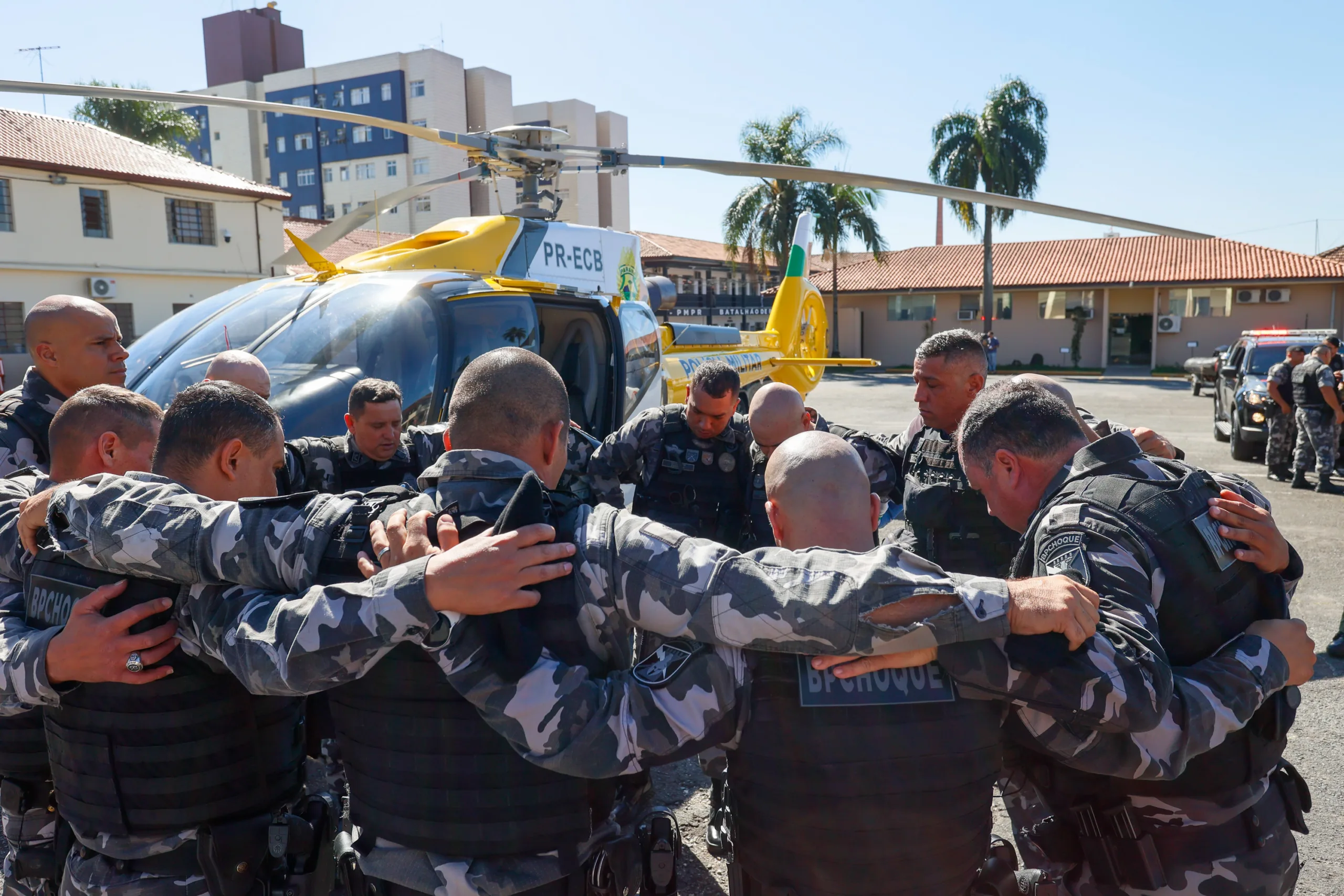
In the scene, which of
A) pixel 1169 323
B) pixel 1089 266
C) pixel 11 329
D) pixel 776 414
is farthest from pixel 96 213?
pixel 1169 323

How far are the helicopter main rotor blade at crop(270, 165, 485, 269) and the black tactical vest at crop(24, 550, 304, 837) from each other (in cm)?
482

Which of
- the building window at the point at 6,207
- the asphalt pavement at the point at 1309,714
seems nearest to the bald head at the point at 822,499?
the asphalt pavement at the point at 1309,714

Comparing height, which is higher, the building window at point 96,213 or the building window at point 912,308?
the building window at point 96,213

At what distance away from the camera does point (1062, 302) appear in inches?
1387

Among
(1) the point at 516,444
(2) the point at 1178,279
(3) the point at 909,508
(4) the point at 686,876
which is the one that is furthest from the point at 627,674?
(2) the point at 1178,279

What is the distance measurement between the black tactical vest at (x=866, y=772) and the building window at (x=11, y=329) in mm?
26578

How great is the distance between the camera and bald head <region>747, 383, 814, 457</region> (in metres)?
3.64

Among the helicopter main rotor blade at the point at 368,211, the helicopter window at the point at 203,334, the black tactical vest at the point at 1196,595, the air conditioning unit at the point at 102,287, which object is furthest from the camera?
the air conditioning unit at the point at 102,287

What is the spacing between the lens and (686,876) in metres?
3.11

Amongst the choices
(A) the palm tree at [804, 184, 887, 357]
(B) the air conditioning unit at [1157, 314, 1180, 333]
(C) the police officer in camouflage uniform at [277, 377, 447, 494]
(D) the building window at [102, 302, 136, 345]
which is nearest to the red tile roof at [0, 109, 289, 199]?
(D) the building window at [102, 302, 136, 345]

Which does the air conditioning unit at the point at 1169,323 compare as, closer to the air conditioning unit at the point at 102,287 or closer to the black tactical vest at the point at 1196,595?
the air conditioning unit at the point at 102,287

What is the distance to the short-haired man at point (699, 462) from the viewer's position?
4059 millimetres

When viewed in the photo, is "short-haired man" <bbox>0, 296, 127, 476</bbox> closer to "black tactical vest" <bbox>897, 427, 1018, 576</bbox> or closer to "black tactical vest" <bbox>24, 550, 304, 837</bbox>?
"black tactical vest" <bbox>24, 550, 304, 837</bbox>

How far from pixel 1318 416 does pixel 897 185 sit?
6943 mm
